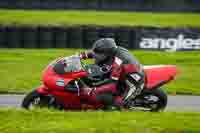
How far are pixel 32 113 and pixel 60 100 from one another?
6.58 feet

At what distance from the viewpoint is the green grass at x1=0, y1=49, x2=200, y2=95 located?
15.1 m

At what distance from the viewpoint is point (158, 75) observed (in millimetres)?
11438

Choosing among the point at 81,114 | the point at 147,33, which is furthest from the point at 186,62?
the point at 81,114

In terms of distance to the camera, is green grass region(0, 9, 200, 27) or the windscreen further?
green grass region(0, 9, 200, 27)

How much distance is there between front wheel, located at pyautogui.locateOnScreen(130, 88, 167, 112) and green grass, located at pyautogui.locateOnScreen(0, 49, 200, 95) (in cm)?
342

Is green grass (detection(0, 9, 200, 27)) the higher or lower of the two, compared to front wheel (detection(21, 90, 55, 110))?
lower

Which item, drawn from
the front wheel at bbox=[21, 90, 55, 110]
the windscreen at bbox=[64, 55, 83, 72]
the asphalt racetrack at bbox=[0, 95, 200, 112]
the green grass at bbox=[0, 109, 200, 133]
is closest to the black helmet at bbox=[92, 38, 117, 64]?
the windscreen at bbox=[64, 55, 83, 72]

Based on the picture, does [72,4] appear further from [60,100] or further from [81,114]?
[81,114]

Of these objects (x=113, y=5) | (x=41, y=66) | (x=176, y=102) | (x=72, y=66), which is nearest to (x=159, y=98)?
(x=72, y=66)

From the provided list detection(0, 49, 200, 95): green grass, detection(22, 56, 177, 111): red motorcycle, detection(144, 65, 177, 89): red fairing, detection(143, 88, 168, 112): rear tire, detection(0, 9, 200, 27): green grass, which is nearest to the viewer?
detection(22, 56, 177, 111): red motorcycle

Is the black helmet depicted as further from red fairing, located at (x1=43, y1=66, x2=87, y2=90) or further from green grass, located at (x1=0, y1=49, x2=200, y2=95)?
green grass, located at (x1=0, y1=49, x2=200, y2=95)

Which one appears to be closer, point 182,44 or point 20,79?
point 20,79

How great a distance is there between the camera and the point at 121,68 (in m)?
11.1

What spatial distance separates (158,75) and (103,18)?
1614cm
